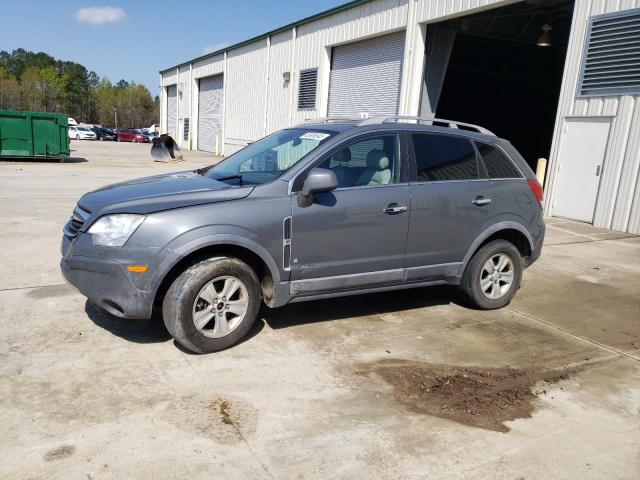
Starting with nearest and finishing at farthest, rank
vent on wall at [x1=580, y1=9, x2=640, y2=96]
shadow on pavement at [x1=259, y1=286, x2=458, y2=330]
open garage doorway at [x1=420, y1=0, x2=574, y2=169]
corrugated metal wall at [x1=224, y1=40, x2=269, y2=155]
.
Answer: shadow on pavement at [x1=259, y1=286, x2=458, y2=330] → vent on wall at [x1=580, y1=9, x2=640, y2=96] → open garage doorway at [x1=420, y1=0, x2=574, y2=169] → corrugated metal wall at [x1=224, y1=40, x2=269, y2=155]

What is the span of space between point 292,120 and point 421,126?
1873cm

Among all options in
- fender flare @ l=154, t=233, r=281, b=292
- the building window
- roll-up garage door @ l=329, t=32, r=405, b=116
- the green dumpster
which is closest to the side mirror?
fender flare @ l=154, t=233, r=281, b=292

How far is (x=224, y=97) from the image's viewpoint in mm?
30922

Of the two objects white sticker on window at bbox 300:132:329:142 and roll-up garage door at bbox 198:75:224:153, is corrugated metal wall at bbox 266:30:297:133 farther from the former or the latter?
white sticker on window at bbox 300:132:329:142

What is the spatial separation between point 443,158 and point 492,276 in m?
1.38

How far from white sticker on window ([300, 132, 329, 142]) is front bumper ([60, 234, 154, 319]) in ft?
6.56

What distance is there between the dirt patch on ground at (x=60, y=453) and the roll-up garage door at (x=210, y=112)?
3068 cm

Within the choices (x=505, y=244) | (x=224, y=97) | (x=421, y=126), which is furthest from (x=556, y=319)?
(x=224, y=97)

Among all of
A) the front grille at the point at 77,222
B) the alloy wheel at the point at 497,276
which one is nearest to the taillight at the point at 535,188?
the alloy wheel at the point at 497,276

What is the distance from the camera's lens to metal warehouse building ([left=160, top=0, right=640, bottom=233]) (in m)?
11.0

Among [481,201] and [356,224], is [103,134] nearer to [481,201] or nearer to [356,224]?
[481,201]

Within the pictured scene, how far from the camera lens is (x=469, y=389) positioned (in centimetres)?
382

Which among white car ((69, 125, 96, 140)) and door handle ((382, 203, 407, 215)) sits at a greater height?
door handle ((382, 203, 407, 215))

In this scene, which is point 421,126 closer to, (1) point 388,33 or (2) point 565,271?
(2) point 565,271
